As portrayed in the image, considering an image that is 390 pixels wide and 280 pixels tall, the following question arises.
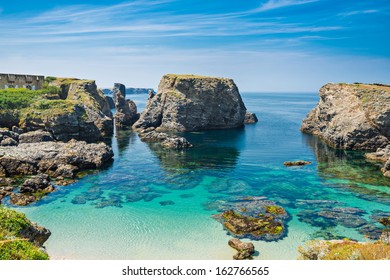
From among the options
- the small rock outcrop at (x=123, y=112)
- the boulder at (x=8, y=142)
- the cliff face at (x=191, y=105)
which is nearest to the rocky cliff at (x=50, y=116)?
the boulder at (x=8, y=142)

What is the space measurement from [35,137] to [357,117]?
7996cm

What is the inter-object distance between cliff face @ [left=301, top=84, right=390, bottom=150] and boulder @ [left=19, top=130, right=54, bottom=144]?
7361 centimetres

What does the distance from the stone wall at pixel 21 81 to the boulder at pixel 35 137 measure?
37140mm

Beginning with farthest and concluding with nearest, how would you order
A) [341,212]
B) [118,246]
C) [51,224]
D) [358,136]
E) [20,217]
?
[358,136] < [341,212] < [51,224] < [118,246] < [20,217]

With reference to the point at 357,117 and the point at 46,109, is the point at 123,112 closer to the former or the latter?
the point at 46,109

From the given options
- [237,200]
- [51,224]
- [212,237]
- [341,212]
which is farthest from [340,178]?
[51,224]

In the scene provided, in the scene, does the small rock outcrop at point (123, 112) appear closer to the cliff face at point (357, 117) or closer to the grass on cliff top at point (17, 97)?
the grass on cliff top at point (17, 97)

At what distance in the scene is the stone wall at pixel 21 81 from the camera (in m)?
98.3

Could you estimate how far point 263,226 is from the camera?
35094 mm

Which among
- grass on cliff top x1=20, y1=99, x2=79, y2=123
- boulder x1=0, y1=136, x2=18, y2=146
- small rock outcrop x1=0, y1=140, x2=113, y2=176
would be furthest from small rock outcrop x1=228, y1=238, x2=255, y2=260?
grass on cliff top x1=20, y1=99, x2=79, y2=123

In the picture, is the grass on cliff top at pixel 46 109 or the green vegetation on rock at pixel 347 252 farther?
the grass on cliff top at pixel 46 109

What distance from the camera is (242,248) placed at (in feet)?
98.0
